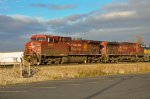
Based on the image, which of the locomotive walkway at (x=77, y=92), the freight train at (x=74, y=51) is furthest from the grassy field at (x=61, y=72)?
the freight train at (x=74, y=51)

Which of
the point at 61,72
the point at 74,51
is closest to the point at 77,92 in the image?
the point at 61,72

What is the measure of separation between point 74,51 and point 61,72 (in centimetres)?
1471

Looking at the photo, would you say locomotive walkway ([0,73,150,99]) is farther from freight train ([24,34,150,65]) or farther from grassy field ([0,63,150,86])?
freight train ([24,34,150,65])

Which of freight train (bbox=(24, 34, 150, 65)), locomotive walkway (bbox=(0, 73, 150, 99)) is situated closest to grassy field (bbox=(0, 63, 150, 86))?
locomotive walkway (bbox=(0, 73, 150, 99))

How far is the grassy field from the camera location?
24625 millimetres

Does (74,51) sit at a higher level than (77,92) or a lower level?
higher

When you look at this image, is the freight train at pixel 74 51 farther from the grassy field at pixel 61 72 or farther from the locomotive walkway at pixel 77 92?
the locomotive walkway at pixel 77 92

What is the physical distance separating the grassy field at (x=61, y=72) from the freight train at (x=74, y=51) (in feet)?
22.7

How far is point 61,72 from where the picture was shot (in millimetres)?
29734

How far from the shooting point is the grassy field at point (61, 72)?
24625 millimetres

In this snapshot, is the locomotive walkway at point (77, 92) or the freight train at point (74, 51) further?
the freight train at point (74, 51)

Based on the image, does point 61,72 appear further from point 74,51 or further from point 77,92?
point 74,51

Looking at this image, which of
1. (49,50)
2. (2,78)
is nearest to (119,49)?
(49,50)

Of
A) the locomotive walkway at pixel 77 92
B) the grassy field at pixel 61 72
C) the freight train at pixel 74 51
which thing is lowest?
the locomotive walkway at pixel 77 92
